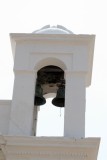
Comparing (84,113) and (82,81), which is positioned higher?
(82,81)

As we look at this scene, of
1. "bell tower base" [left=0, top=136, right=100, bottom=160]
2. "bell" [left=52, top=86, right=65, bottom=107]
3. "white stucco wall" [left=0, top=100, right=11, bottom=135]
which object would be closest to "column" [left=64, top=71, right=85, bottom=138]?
"bell tower base" [left=0, top=136, right=100, bottom=160]

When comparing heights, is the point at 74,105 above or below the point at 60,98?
below

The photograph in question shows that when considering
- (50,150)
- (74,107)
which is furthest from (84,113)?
(50,150)

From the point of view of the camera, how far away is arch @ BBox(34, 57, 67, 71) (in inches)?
408

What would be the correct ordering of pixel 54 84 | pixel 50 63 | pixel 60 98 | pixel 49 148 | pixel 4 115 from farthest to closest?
1. pixel 54 84
2. pixel 60 98
3. pixel 50 63
4. pixel 4 115
5. pixel 49 148

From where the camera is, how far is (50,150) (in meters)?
9.18

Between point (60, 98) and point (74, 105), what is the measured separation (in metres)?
0.94

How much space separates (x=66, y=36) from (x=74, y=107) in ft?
5.04

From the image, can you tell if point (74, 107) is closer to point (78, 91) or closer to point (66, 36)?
point (78, 91)

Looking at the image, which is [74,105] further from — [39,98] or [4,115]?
[4,115]

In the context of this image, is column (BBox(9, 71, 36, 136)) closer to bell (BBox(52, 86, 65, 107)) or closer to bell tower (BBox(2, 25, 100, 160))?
bell tower (BBox(2, 25, 100, 160))

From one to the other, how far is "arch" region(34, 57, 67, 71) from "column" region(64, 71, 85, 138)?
0.25 meters

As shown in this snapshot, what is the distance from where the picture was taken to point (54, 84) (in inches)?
440

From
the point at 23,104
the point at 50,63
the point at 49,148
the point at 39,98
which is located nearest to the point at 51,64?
the point at 50,63
